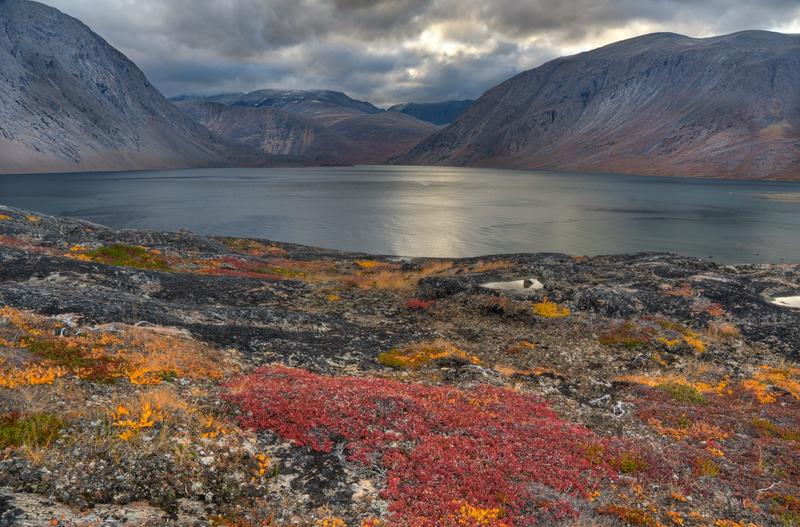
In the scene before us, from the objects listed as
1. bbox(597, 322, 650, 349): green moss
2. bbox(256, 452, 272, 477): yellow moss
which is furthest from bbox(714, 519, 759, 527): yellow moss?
bbox(597, 322, 650, 349): green moss

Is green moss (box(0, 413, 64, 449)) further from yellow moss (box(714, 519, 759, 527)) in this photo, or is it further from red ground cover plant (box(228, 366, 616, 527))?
yellow moss (box(714, 519, 759, 527))

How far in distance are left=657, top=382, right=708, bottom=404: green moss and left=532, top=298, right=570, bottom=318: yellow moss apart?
10055 millimetres

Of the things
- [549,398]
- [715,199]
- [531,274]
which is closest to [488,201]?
[715,199]

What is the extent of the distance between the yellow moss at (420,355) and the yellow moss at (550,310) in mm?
8300

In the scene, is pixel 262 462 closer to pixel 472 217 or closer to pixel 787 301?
pixel 787 301

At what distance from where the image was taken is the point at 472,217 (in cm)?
11100

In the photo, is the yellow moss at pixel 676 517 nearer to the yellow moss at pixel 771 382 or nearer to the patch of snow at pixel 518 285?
the yellow moss at pixel 771 382

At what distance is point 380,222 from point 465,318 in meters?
74.9

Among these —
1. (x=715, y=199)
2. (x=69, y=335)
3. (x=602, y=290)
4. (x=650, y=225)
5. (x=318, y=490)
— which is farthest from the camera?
(x=715, y=199)

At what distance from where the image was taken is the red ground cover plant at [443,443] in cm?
1036

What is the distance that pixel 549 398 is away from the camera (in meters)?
19.3

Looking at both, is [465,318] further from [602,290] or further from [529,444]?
[529,444]

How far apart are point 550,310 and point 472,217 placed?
266 feet

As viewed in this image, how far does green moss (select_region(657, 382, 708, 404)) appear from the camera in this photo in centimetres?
1928
